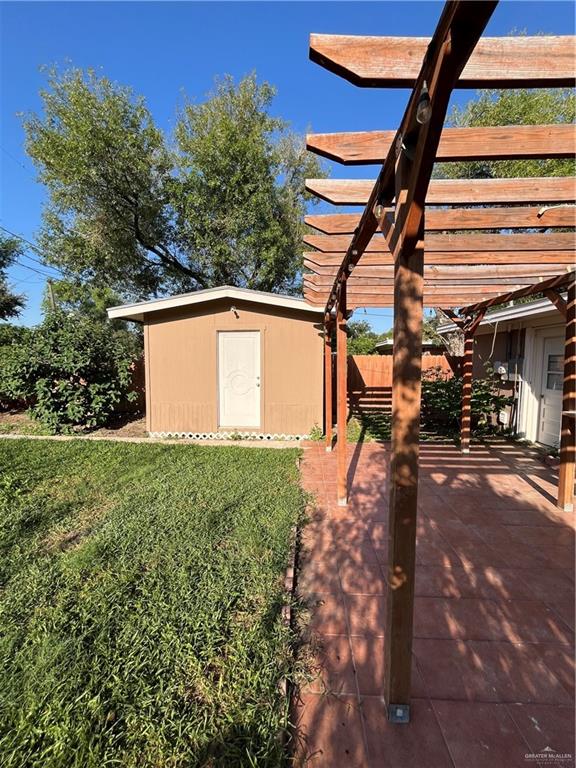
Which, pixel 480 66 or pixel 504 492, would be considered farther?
pixel 504 492

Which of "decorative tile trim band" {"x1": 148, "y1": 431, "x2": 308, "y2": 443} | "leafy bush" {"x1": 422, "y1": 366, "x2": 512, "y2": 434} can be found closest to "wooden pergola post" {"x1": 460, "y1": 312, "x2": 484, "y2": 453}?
"leafy bush" {"x1": 422, "y1": 366, "x2": 512, "y2": 434}

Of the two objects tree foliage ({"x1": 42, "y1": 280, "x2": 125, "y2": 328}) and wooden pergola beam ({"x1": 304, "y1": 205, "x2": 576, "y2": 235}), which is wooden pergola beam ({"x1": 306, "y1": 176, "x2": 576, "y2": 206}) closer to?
wooden pergola beam ({"x1": 304, "y1": 205, "x2": 576, "y2": 235})

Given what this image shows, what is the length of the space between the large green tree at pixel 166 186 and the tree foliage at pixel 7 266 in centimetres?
364

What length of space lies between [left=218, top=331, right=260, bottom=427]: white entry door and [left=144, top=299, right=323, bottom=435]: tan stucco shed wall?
12cm

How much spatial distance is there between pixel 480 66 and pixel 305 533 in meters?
3.07

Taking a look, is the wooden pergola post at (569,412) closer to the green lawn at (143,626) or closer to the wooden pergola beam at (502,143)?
the wooden pergola beam at (502,143)

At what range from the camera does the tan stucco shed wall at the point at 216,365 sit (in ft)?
22.2

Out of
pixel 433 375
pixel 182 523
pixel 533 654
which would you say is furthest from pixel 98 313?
pixel 533 654

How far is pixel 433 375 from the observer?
9.12 meters

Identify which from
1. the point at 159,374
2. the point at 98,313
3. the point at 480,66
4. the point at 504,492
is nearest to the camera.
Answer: the point at 480,66

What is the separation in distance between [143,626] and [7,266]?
695 inches

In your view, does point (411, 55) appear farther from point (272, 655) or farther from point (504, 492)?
point (504, 492)

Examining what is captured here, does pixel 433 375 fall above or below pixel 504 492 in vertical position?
above

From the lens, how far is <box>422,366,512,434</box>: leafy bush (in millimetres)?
7066
